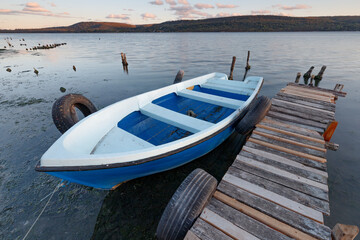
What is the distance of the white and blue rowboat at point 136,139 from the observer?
3.03 m

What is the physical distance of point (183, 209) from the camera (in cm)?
270

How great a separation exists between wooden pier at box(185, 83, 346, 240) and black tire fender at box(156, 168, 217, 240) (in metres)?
0.15

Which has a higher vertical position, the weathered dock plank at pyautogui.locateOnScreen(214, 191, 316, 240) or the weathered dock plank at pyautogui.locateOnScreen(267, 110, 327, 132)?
the weathered dock plank at pyautogui.locateOnScreen(267, 110, 327, 132)

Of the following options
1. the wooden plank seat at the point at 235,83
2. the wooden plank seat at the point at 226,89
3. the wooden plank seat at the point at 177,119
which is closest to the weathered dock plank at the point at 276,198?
the wooden plank seat at the point at 177,119

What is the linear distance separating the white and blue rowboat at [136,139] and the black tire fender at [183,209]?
0.98 meters

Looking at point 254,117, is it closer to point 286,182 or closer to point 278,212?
point 286,182

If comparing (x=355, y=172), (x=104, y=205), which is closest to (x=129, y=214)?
(x=104, y=205)

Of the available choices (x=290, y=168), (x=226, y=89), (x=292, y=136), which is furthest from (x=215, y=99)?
(x=290, y=168)

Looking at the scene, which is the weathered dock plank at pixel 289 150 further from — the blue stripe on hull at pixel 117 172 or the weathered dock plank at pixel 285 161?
the blue stripe on hull at pixel 117 172

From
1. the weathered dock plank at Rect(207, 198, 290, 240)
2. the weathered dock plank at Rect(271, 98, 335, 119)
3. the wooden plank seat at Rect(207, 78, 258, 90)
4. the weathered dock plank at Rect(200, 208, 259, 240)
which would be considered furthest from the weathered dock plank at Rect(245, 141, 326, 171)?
the wooden plank seat at Rect(207, 78, 258, 90)

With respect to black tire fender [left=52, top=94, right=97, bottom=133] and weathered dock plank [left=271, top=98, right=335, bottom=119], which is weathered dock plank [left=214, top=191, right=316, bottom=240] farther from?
weathered dock plank [left=271, top=98, right=335, bottom=119]

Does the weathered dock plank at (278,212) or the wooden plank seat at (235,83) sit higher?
the wooden plank seat at (235,83)

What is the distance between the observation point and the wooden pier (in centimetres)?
253

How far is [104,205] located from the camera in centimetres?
435
